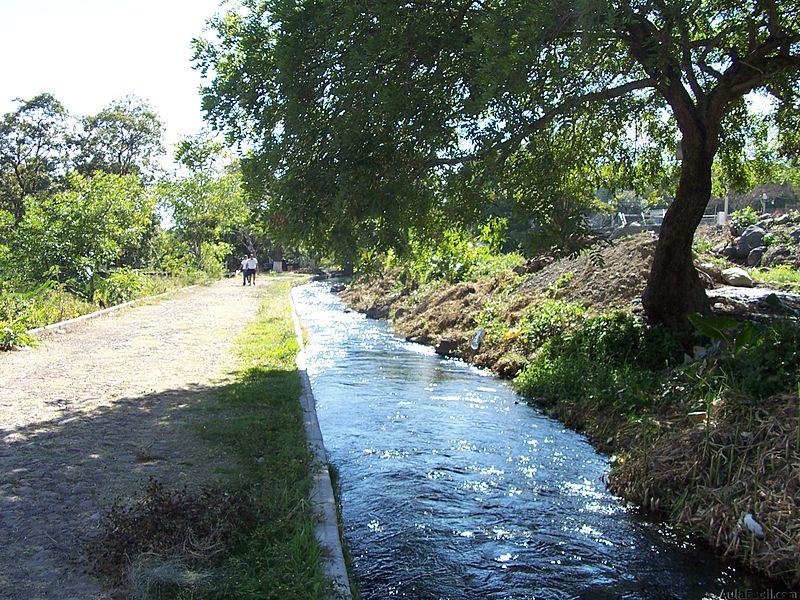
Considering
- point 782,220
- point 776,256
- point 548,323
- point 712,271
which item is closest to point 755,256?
point 776,256

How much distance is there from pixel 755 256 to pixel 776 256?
0.56 m

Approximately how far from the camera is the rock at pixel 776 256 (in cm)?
1767

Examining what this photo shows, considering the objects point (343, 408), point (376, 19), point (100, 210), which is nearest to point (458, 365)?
point (343, 408)

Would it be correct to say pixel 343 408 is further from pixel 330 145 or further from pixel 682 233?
pixel 682 233

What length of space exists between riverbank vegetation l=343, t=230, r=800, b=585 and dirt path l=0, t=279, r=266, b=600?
437 cm

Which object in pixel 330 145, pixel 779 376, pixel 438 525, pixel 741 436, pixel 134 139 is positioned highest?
pixel 134 139

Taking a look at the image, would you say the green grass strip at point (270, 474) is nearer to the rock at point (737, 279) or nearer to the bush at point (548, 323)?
the bush at point (548, 323)

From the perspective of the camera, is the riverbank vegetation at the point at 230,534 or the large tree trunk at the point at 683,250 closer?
the riverbank vegetation at the point at 230,534

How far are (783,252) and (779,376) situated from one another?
42.4ft

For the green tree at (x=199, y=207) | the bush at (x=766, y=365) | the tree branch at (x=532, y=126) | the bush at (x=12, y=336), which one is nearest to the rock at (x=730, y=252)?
the tree branch at (x=532, y=126)

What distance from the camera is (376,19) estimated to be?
9.34m

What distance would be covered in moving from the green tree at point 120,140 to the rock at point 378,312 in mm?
31787

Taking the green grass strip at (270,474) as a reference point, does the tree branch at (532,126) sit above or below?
above

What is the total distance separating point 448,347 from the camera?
15680 mm
